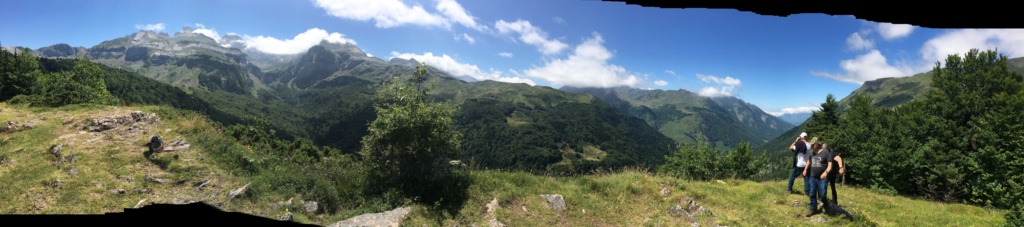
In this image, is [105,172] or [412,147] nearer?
[105,172]

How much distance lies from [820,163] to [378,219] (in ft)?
49.8

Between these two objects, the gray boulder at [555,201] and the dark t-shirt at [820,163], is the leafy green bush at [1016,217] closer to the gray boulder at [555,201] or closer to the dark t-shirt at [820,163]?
the dark t-shirt at [820,163]

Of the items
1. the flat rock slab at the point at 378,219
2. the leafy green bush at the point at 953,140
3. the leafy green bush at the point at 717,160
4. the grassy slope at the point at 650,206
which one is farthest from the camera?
the leafy green bush at the point at 717,160

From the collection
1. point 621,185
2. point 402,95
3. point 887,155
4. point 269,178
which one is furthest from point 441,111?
point 887,155

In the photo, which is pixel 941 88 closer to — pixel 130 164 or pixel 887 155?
pixel 887 155

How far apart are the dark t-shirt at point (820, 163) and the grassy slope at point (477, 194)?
5.09 ft

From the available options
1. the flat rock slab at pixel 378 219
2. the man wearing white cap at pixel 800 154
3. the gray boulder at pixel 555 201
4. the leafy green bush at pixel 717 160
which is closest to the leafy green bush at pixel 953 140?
the man wearing white cap at pixel 800 154

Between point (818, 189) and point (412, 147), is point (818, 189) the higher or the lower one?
the lower one

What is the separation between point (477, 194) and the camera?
15219 mm

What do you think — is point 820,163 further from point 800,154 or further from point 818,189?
point 800,154

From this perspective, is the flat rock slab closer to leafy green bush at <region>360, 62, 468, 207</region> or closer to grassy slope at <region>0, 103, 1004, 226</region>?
grassy slope at <region>0, 103, 1004, 226</region>

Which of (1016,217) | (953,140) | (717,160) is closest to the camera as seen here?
(1016,217)

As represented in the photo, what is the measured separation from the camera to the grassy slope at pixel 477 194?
13367 mm

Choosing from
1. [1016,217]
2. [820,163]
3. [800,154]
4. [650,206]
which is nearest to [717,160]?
[800,154]
